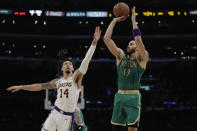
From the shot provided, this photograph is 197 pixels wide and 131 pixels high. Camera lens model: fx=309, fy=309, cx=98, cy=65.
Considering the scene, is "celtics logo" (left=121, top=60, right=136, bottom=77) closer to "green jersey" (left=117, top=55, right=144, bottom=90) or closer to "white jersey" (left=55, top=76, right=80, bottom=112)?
"green jersey" (left=117, top=55, right=144, bottom=90)

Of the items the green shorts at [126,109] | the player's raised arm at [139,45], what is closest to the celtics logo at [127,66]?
the player's raised arm at [139,45]

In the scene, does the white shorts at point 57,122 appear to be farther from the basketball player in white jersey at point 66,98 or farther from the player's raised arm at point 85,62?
the player's raised arm at point 85,62

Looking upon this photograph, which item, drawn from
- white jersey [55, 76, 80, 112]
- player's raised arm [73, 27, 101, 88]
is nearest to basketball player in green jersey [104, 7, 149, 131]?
player's raised arm [73, 27, 101, 88]

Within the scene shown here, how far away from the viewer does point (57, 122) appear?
576cm

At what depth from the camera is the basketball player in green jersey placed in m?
5.46

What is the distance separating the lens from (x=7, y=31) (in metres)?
18.0

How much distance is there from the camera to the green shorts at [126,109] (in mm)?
5457

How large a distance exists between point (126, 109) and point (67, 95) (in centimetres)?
119

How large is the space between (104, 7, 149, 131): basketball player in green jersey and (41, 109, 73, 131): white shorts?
34.3 inches

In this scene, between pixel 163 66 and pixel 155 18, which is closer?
pixel 155 18

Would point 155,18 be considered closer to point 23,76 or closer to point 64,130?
point 23,76

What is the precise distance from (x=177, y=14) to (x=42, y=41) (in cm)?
785

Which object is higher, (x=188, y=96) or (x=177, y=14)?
(x=177, y=14)

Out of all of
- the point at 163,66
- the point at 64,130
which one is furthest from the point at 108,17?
the point at 64,130
